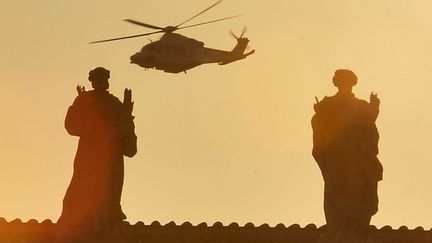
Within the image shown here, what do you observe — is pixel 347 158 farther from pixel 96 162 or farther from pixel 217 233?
pixel 217 233

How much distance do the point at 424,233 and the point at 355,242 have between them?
168 inches

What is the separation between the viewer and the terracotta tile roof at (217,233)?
978 inches

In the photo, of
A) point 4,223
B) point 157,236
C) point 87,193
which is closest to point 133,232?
point 157,236

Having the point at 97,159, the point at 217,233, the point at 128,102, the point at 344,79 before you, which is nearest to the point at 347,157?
the point at 344,79

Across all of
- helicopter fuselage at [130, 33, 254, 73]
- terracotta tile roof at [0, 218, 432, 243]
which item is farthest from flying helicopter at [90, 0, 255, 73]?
terracotta tile roof at [0, 218, 432, 243]

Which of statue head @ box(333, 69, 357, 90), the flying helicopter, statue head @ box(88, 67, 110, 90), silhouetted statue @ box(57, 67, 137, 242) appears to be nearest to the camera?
silhouetted statue @ box(57, 67, 137, 242)

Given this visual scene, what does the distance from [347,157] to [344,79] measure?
113cm

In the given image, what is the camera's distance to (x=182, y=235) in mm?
25422

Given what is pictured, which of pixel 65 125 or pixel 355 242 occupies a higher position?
pixel 65 125

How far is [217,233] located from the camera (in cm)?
2594

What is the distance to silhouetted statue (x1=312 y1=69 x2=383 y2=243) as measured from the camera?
22203mm

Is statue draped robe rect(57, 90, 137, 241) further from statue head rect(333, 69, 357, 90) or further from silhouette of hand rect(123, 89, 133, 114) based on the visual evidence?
statue head rect(333, 69, 357, 90)

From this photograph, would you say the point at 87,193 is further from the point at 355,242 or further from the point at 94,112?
the point at 355,242

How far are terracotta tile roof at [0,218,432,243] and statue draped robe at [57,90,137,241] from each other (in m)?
2.93
